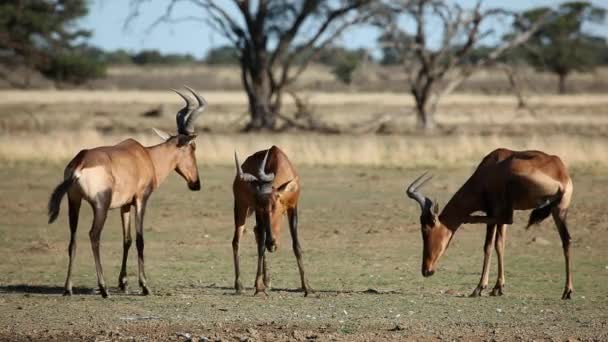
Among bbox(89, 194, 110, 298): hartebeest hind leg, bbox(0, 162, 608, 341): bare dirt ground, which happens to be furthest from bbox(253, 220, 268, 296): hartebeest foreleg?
bbox(89, 194, 110, 298): hartebeest hind leg

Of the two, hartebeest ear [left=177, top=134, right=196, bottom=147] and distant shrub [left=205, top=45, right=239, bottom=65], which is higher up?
hartebeest ear [left=177, top=134, right=196, bottom=147]

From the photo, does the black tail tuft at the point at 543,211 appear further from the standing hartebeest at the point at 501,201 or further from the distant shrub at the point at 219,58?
the distant shrub at the point at 219,58

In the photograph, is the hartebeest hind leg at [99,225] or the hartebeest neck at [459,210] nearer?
the hartebeest hind leg at [99,225]

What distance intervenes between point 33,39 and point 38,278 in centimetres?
3540

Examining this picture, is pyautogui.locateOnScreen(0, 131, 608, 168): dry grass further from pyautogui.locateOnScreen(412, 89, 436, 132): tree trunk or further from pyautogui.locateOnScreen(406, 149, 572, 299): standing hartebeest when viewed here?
pyautogui.locateOnScreen(406, 149, 572, 299): standing hartebeest

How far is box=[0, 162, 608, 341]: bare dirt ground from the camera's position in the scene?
9805 millimetres

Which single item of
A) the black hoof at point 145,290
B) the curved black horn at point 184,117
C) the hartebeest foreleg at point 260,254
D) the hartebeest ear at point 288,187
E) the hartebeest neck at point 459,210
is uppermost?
the curved black horn at point 184,117

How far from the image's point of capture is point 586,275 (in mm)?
13492

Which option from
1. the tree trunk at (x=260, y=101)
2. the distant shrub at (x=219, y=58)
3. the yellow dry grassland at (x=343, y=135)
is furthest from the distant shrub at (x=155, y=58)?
the tree trunk at (x=260, y=101)

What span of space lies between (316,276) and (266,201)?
6.95 feet

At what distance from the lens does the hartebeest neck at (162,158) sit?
41.7 feet

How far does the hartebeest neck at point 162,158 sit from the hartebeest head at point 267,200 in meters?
1.46

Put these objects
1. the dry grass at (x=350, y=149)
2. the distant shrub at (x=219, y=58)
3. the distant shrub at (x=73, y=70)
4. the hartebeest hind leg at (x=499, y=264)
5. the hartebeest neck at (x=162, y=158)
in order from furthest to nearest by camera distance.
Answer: the distant shrub at (x=219, y=58) < the distant shrub at (x=73, y=70) < the dry grass at (x=350, y=149) < the hartebeest neck at (x=162, y=158) < the hartebeest hind leg at (x=499, y=264)

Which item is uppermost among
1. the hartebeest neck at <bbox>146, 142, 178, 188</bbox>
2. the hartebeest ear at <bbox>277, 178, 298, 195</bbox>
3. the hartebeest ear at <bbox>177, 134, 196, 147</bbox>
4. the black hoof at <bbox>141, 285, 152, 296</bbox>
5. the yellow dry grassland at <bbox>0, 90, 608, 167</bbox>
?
the hartebeest ear at <bbox>177, 134, 196, 147</bbox>
